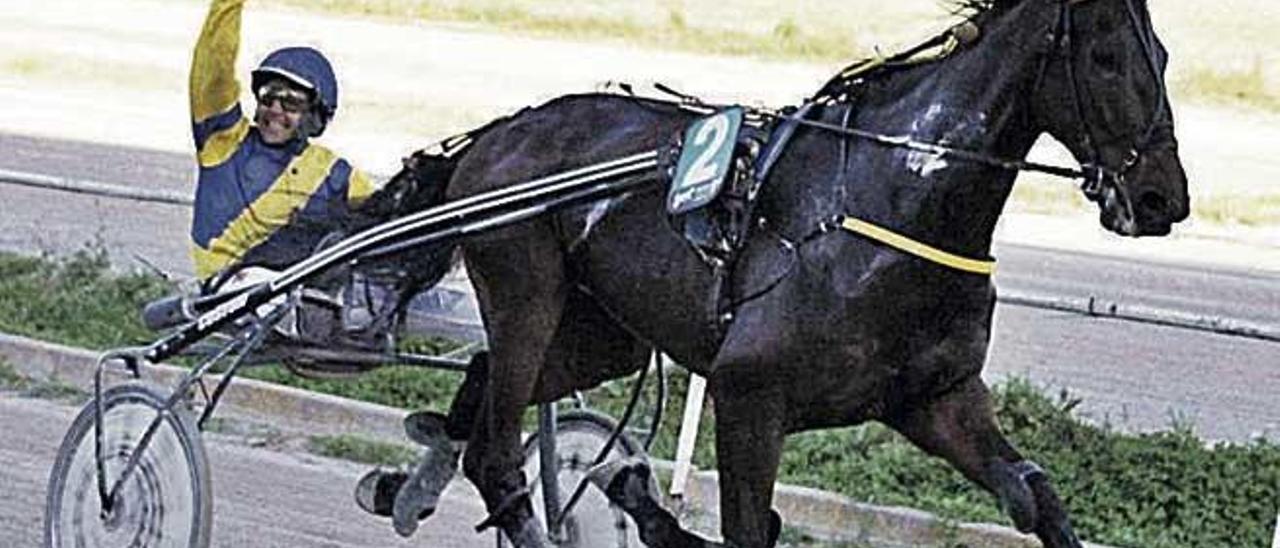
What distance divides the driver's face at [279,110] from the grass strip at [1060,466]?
2.49 m

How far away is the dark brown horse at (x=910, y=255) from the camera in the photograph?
579cm

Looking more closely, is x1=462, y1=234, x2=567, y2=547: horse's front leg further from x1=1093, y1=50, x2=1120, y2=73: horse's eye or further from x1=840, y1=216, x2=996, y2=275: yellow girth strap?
x1=1093, y1=50, x2=1120, y2=73: horse's eye

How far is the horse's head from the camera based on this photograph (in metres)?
5.68

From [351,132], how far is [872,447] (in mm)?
14349

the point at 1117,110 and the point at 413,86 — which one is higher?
the point at 1117,110

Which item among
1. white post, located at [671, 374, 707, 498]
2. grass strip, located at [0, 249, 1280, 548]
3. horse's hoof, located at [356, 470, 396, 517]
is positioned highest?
horse's hoof, located at [356, 470, 396, 517]

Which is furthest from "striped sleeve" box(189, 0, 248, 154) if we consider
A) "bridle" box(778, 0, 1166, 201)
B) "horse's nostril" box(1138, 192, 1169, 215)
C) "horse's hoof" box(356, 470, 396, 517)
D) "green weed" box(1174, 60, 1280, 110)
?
"green weed" box(1174, 60, 1280, 110)

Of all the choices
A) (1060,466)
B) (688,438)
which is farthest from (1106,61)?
(1060,466)

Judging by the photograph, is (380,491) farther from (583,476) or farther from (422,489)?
(583,476)

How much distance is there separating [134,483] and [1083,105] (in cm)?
293

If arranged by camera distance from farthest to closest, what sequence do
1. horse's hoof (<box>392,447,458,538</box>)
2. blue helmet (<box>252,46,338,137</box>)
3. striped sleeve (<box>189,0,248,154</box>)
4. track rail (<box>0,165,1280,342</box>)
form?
blue helmet (<box>252,46,338,137</box>)
striped sleeve (<box>189,0,248,154</box>)
horse's hoof (<box>392,447,458,538</box>)
track rail (<box>0,165,1280,342</box>)

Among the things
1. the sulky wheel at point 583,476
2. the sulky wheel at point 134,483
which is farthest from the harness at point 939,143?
the sulky wheel at point 134,483

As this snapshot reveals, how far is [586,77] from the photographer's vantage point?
2725 cm

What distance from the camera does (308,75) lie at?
25.8ft
